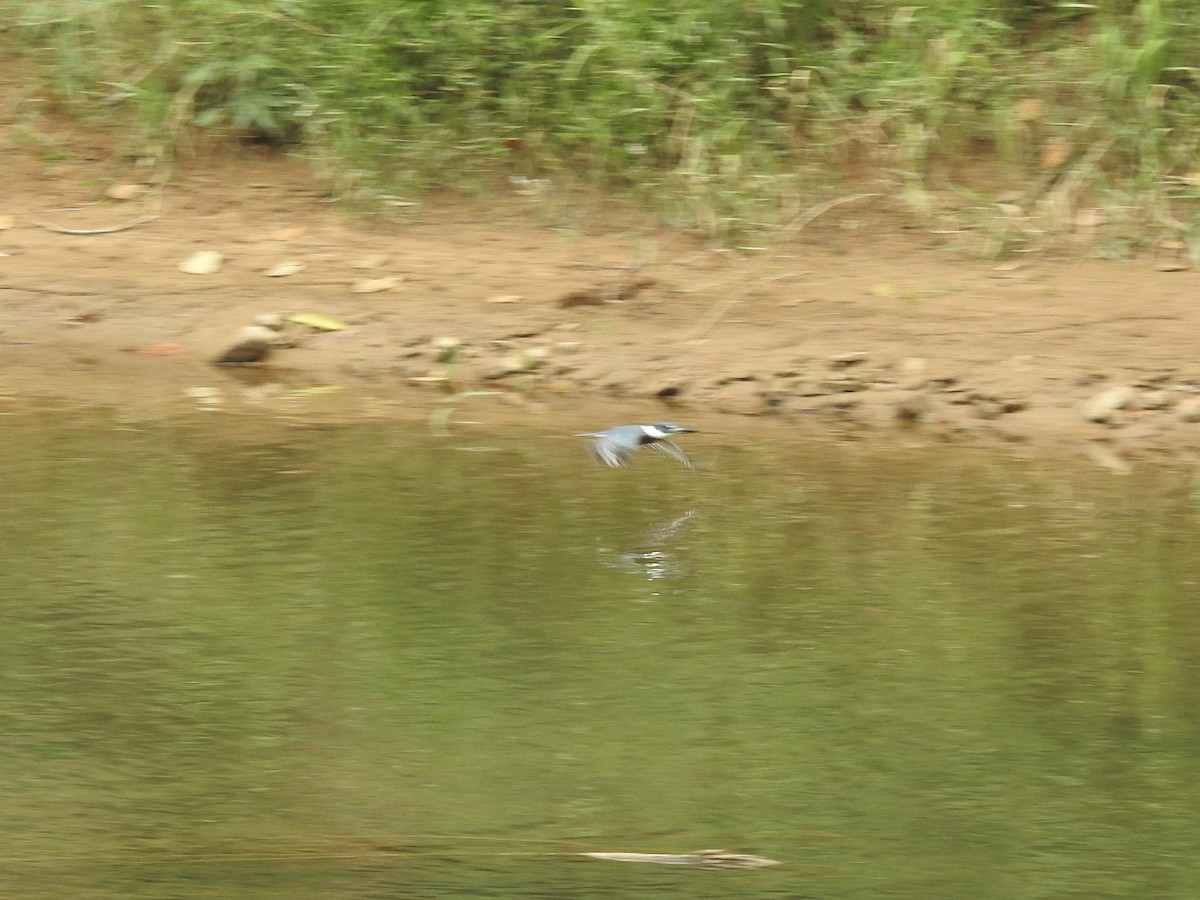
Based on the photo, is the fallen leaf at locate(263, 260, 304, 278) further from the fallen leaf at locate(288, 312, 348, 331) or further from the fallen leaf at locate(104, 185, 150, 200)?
the fallen leaf at locate(104, 185, 150, 200)

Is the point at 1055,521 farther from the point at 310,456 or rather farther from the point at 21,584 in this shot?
the point at 21,584

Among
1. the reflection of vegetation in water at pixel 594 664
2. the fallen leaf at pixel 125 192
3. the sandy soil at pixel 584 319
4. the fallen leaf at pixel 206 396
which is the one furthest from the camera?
the fallen leaf at pixel 125 192

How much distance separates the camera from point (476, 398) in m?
6.19

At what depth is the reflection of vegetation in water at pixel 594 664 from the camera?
2.90 m

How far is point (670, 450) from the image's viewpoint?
17.2ft

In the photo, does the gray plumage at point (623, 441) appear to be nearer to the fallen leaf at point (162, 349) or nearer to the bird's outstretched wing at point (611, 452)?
the bird's outstretched wing at point (611, 452)

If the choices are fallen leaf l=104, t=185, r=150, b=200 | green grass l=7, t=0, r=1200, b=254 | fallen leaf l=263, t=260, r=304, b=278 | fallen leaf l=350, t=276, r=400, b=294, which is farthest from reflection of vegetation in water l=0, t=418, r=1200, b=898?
fallen leaf l=104, t=185, r=150, b=200

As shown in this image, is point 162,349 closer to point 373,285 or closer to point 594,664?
point 373,285

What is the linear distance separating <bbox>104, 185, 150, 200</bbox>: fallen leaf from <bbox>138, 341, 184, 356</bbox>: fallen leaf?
113 cm

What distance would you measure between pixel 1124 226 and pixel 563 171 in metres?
2.03

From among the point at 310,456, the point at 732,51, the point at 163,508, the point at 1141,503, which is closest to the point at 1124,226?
the point at 732,51

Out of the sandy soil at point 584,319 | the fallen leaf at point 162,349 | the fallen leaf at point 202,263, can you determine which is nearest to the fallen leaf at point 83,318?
the sandy soil at point 584,319

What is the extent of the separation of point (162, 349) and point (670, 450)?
2.18m

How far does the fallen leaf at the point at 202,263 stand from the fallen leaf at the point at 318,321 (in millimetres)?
521
